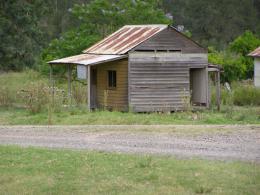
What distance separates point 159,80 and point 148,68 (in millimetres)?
686

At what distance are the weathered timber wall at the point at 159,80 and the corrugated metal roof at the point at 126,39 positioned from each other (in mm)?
627

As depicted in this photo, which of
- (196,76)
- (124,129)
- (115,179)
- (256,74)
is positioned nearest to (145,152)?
(115,179)

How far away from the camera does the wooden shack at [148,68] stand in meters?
25.9

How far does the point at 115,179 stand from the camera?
1025 cm

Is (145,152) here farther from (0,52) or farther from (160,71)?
(0,52)

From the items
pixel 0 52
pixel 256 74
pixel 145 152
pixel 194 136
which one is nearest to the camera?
pixel 145 152

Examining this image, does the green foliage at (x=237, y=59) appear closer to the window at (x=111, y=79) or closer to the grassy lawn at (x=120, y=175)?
the window at (x=111, y=79)

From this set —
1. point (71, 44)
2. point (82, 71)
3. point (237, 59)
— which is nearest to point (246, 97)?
point (82, 71)

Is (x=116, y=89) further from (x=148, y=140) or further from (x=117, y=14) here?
(x=117, y=14)

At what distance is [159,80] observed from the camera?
26.3 m

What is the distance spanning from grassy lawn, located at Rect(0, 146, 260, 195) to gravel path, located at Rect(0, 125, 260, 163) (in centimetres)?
118

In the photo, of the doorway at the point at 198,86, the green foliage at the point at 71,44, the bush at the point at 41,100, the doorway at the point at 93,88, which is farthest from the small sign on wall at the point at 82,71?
the green foliage at the point at 71,44

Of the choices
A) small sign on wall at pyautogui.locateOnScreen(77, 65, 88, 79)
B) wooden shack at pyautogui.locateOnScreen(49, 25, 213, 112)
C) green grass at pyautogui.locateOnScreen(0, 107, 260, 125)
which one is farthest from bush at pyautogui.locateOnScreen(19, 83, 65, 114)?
small sign on wall at pyautogui.locateOnScreen(77, 65, 88, 79)

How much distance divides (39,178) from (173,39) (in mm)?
16753
